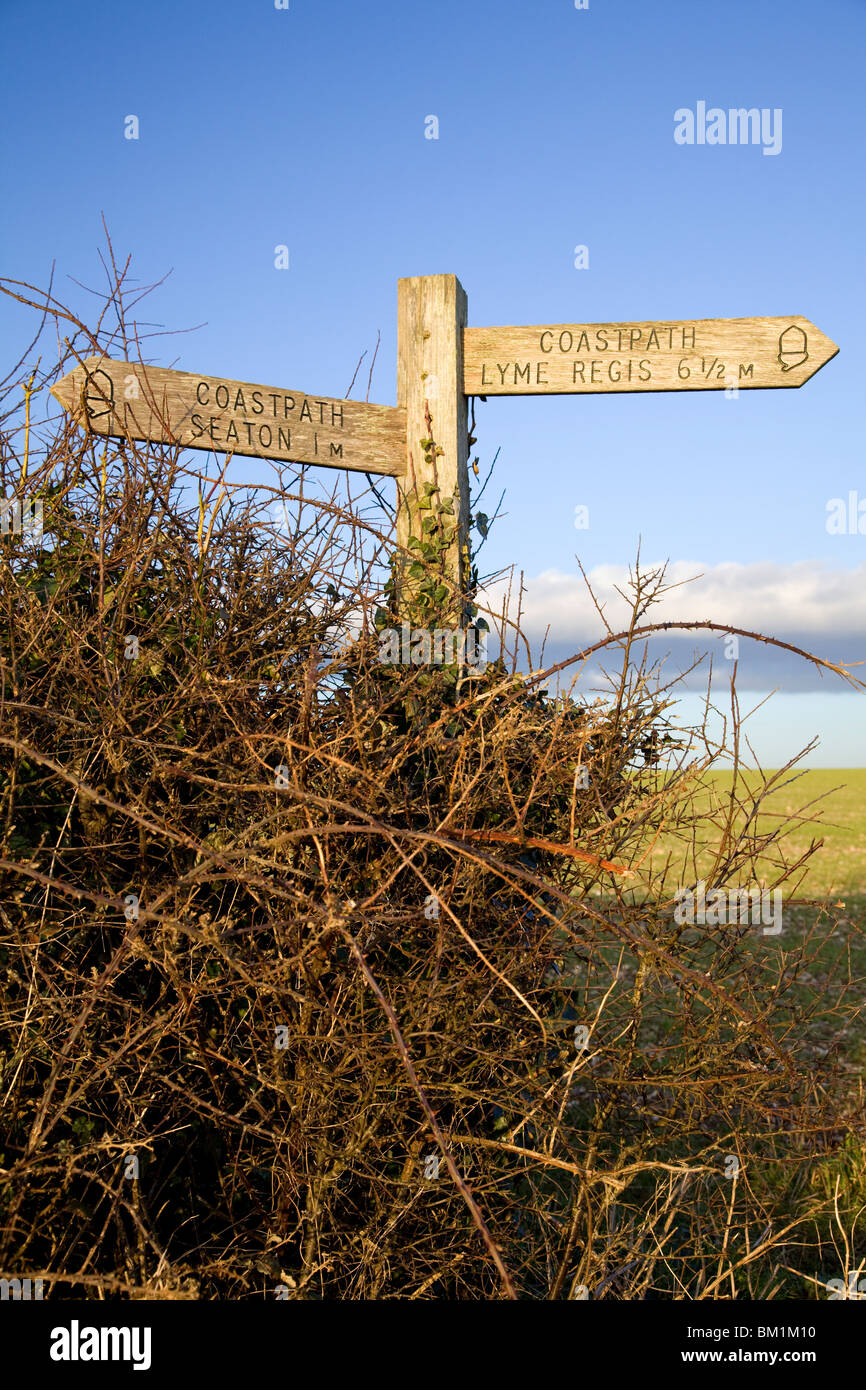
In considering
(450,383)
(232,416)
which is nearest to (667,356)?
(450,383)

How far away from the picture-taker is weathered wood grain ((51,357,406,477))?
3.79 metres

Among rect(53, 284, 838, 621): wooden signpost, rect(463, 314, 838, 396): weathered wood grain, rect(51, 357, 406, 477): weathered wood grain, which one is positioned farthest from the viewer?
rect(463, 314, 838, 396): weathered wood grain

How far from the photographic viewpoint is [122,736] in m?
2.79

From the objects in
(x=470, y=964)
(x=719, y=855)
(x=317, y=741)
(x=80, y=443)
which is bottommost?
(x=470, y=964)

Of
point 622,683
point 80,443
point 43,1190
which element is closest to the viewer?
point 43,1190

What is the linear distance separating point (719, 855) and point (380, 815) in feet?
3.79

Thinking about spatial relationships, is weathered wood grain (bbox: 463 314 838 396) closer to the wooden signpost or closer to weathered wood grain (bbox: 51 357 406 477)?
the wooden signpost

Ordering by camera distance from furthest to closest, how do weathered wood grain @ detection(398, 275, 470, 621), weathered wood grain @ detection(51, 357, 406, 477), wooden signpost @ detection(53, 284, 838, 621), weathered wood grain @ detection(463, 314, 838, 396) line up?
weathered wood grain @ detection(398, 275, 470, 621)
weathered wood grain @ detection(463, 314, 838, 396)
wooden signpost @ detection(53, 284, 838, 621)
weathered wood grain @ detection(51, 357, 406, 477)

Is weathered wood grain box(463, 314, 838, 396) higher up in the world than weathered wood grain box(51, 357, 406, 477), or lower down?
higher up

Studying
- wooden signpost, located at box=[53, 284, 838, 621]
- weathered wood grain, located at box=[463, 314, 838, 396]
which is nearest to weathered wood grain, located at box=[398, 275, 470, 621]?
wooden signpost, located at box=[53, 284, 838, 621]

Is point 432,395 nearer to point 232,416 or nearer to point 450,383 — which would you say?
point 450,383

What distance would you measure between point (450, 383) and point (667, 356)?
96 centimetres

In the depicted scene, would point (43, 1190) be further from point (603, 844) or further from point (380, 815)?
point (603, 844)
